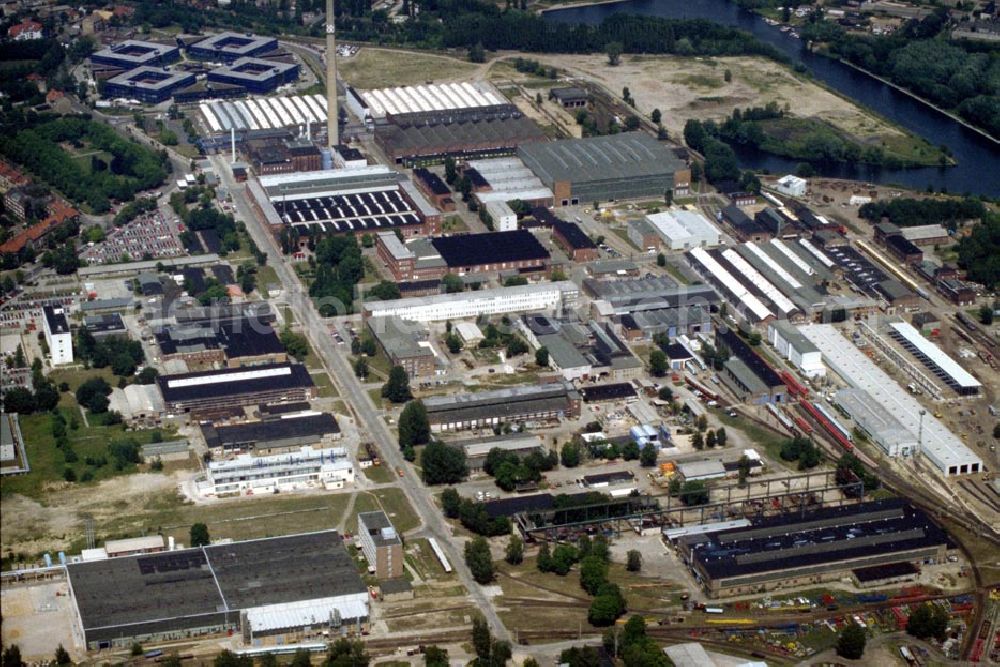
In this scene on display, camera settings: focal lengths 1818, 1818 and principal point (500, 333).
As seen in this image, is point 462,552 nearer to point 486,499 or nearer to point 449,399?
point 486,499

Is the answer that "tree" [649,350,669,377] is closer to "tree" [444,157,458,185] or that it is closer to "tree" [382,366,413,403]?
"tree" [382,366,413,403]

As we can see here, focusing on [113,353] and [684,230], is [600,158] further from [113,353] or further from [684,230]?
[113,353]

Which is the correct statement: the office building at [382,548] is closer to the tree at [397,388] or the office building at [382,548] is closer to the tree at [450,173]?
the tree at [397,388]

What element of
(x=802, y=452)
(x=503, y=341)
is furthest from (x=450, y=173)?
(x=802, y=452)

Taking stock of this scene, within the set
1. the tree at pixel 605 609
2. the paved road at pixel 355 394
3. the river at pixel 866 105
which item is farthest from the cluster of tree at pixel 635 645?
the river at pixel 866 105

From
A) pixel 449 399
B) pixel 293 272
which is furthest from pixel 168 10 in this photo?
pixel 449 399

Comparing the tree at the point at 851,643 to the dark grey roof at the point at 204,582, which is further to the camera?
the dark grey roof at the point at 204,582
